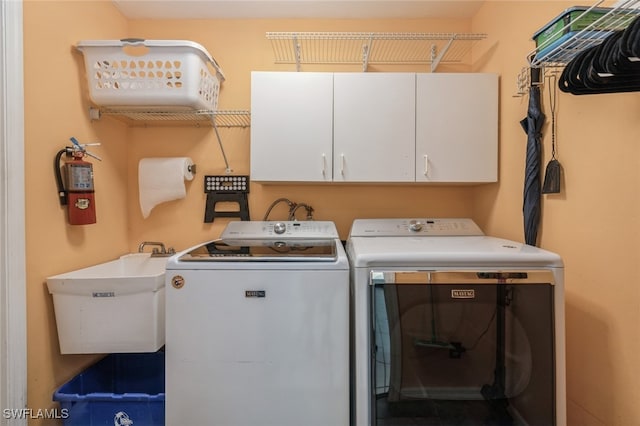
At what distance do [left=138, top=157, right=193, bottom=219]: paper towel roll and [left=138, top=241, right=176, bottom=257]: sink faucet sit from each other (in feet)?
0.66

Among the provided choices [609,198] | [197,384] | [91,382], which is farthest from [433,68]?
[91,382]

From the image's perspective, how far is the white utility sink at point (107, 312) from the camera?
4.60ft

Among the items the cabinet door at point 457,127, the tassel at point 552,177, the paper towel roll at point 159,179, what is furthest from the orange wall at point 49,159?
the tassel at point 552,177

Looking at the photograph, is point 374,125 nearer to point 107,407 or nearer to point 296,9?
point 296,9

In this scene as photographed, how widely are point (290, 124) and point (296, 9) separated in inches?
32.3

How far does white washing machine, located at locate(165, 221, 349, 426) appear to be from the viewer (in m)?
1.26

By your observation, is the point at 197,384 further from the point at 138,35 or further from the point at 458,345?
the point at 138,35

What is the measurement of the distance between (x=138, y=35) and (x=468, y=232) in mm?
2517

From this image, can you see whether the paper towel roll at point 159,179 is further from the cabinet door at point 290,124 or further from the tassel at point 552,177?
the tassel at point 552,177

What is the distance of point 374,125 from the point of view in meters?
1.79

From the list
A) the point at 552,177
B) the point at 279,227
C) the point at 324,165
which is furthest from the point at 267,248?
the point at 552,177

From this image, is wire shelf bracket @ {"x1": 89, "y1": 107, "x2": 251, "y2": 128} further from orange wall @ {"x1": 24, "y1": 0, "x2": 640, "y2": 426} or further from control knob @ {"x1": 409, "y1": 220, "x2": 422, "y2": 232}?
control knob @ {"x1": 409, "y1": 220, "x2": 422, "y2": 232}

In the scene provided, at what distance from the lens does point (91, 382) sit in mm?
1638

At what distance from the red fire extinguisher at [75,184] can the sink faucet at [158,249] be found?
51 centimetres
